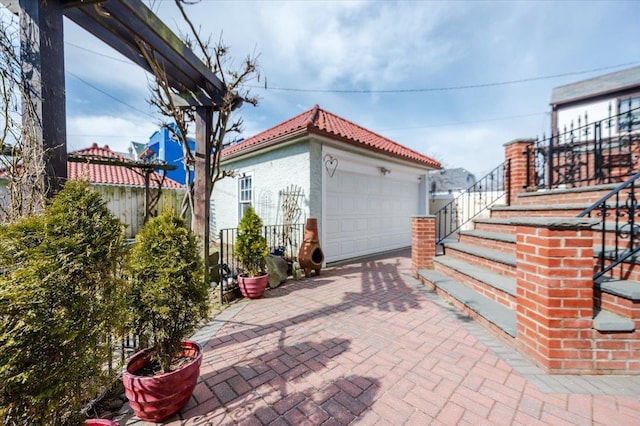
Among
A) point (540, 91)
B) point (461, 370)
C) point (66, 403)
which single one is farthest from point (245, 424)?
point (540, 91)

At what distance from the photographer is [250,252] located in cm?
437

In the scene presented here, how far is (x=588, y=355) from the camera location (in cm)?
213

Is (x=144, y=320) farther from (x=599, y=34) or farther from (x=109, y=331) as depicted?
(x=599, y=34)

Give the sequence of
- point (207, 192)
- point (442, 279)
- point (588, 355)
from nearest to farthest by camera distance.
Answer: point (588, 355) < point (207, 192) < point (442, 279)

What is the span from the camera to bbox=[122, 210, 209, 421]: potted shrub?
1.74 metres

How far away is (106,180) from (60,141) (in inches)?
504

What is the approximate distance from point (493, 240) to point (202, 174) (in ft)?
15.3

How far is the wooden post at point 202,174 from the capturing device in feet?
11.8

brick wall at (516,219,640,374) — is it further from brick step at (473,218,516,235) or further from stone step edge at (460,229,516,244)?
brick step at (473,218,516,235)

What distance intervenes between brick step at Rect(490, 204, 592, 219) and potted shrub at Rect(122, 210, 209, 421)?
4.67m

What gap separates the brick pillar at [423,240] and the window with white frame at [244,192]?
516 cm

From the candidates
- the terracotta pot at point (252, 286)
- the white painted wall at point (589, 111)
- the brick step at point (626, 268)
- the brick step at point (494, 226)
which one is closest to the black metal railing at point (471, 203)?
the brick step at point (494, 226)

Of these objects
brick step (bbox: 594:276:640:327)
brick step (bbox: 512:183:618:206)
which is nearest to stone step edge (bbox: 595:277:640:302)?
brick step (bbox: 594:276:640:327)

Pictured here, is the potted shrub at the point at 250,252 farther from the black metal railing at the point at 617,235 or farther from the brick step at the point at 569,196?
the brick step at the point at 569,196
